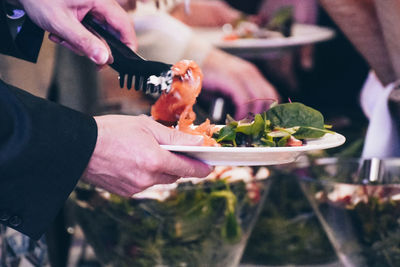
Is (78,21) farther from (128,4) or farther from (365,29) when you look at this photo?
(365,29)

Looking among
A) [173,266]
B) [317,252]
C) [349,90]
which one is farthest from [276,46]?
[173,266]

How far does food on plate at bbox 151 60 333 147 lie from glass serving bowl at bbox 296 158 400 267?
0.67 ft

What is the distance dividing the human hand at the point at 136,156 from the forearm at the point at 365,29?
0.46 metres

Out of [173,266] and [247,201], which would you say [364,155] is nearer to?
[247,201]

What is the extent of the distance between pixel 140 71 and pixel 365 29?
1.58 ft

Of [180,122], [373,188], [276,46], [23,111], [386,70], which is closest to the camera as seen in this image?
[23,111]

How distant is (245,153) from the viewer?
64 centimetres

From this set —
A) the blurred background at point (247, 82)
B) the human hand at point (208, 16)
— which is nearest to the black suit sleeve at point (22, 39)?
the blurred background at point (247, 82)

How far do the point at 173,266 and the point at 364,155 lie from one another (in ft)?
1.32

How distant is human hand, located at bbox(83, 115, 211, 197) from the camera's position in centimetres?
70

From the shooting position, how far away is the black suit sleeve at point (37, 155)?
0.67 metres

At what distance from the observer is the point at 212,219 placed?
0.95 metres

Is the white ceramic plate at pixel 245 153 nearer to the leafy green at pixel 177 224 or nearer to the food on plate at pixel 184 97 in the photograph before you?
the food on plate at pixel 184 97

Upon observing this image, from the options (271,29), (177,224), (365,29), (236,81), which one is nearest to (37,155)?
(177,224)
